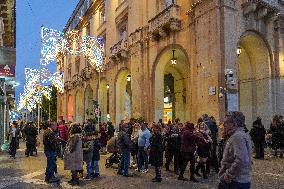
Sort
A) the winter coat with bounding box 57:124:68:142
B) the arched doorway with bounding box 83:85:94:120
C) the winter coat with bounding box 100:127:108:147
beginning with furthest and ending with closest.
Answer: the arched doorway with bounding box 83:85:94:120, the winter coat with bounding box 100:127:108:147, the winter coat with bounding box 57:124:68:142

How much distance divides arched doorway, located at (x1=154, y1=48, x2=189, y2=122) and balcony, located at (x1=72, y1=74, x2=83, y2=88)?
16.0m

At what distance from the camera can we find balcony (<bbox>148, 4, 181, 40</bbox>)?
22234 millimetres

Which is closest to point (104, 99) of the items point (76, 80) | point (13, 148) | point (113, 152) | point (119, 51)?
point (119, 51)

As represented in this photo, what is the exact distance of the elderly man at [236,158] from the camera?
5.16 m

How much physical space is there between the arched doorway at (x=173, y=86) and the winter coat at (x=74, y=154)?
1351 cm

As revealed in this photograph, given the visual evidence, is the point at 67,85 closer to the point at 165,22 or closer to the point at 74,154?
the point at 165,22

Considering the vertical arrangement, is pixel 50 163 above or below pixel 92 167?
above

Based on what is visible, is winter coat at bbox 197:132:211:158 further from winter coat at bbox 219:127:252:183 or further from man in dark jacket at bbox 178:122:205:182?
winter coat at bbox 219:127:252:183

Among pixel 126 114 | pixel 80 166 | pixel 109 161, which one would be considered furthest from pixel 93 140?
pixel 126 114

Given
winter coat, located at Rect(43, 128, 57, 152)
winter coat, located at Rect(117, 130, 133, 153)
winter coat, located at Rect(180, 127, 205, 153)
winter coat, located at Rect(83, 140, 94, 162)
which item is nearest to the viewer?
winter coat, located at Rect(180, 127, 205, 153)

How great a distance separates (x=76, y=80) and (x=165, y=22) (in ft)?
81.3

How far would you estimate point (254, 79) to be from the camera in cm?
2272

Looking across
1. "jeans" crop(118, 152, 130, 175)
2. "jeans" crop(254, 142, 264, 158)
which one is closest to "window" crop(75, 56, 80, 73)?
"jeans" crop(254, 142, 264, 158)

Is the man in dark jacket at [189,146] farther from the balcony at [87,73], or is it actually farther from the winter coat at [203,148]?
the balcony at [87,73]
